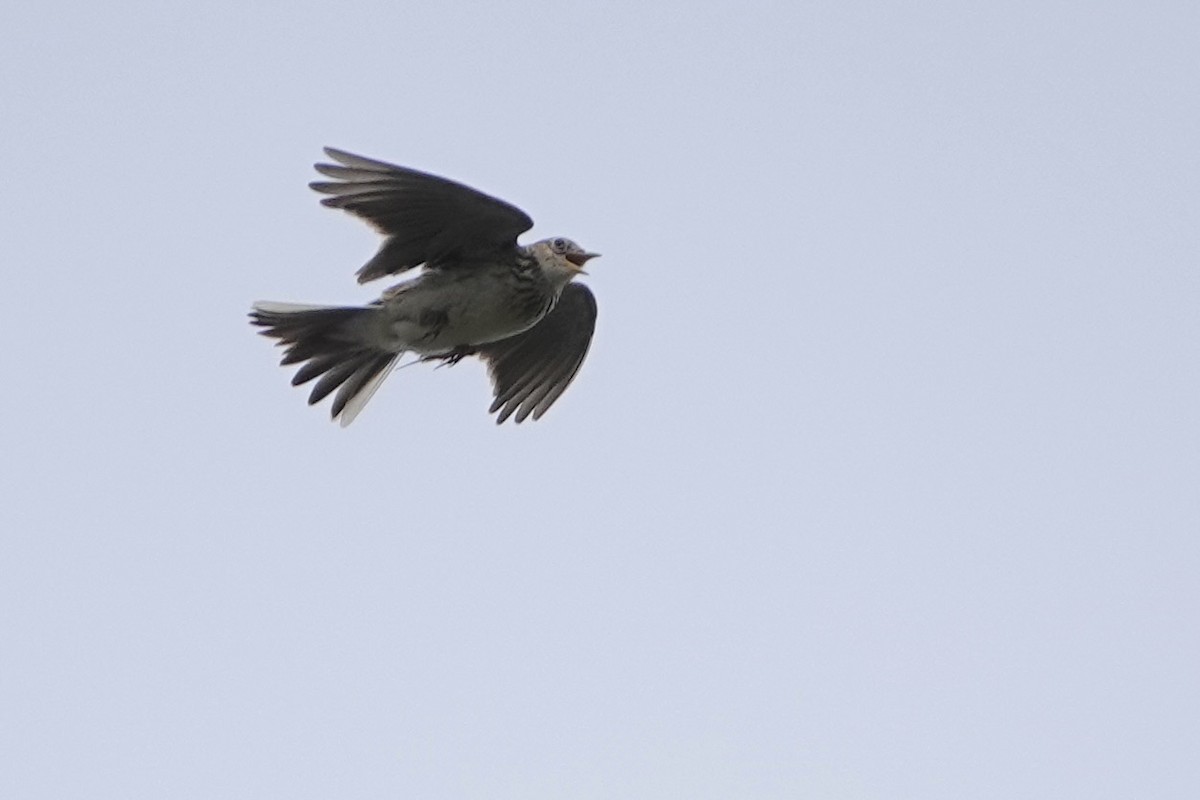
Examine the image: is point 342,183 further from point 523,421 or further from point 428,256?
point 523,421

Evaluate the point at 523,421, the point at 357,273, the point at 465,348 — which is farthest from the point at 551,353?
the point at 357,273

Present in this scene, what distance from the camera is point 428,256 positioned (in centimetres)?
1110

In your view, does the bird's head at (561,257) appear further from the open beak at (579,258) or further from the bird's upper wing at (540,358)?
the bird's upper wing at (540,358)

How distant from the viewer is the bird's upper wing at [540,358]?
1273 cm

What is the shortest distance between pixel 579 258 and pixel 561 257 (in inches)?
5.1

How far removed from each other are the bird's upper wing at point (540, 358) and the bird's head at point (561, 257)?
119 cm

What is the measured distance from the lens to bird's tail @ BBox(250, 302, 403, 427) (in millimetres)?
11312

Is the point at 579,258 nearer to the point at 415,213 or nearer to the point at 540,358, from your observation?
the point at 415,213

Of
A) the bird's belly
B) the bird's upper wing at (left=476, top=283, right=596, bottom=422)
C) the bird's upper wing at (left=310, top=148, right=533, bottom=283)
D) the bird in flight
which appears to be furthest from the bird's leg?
the bird's upper wing at (left=476, top=283, right=596, bottom=422)

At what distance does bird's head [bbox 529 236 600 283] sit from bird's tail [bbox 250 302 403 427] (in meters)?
1.16

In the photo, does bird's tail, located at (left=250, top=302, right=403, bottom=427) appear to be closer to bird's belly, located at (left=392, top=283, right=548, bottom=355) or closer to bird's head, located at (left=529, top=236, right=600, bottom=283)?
bird's belly, located at (left=392, top=283, right=548, bottom=355)

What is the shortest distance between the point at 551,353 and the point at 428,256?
197 centimetres

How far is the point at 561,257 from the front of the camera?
37.3ft

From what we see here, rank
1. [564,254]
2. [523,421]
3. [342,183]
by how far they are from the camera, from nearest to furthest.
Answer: [342,183] → [564,254] → [523,421]
